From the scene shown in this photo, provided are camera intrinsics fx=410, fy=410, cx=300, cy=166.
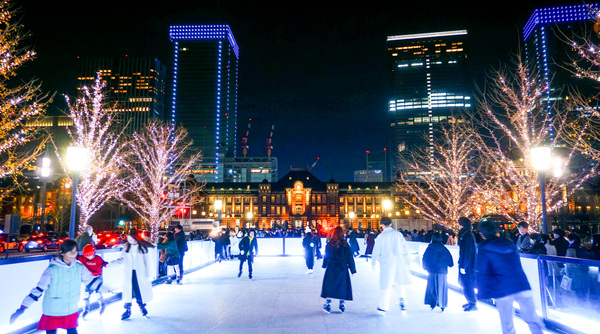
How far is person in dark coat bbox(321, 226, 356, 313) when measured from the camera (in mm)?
7270

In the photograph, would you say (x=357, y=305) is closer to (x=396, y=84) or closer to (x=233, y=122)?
(x=396, y=84)

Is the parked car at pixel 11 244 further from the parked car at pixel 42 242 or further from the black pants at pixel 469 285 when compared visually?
the black pants at pixel 469 285

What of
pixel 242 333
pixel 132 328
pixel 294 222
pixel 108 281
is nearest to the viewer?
pixel 242 333

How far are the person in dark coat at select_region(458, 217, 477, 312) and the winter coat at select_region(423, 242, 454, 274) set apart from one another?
0.31 meters

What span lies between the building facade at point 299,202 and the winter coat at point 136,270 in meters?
78.9

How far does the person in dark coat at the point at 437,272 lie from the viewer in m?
7.55

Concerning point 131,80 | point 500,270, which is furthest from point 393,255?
point 131,80

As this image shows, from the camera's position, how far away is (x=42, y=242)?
86.7 ft

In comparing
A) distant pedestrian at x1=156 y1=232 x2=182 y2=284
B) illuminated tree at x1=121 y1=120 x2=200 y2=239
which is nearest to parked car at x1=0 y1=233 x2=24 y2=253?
illuminated tree at x1=121 y1=120 x2=200 y2=239

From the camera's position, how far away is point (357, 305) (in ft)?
26.7

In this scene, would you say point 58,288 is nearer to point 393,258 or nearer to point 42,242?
point 393,258

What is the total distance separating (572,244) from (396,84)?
152 meters

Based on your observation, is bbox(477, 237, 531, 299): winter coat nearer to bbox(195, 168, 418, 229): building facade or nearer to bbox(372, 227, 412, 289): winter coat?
bbox(372, 227, 412, 289): winter coat

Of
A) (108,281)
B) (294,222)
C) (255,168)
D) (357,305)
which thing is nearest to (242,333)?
(357,305)
